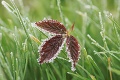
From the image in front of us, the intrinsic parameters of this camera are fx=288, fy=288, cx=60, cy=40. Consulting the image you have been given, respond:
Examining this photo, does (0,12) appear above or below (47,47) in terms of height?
above

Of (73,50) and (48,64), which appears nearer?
(73,50)

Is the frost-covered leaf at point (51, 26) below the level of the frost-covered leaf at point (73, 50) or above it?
above

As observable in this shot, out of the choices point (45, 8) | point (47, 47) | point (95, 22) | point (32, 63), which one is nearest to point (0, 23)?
point (32, 63)

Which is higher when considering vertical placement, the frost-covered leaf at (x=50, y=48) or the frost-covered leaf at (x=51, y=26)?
the frost-covered leaf at (x=51, y=26)

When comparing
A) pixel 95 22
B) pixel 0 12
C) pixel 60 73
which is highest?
pixel 0 12

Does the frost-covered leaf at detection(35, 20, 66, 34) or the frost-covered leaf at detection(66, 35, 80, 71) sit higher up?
the frost-covered leaf at detection(35, 20, 66, 34)

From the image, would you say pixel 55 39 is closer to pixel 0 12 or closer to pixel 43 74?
pixel 43 74

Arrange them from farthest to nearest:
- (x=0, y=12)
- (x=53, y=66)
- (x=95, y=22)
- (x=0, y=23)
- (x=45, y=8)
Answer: (x=0, y=12), (x=45, y=8), (x=95, y=22), (x=0, y=23), (x=53, y=66)

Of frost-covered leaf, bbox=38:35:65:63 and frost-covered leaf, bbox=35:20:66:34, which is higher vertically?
frost-covered leaf, bbox=35:20:66:34
